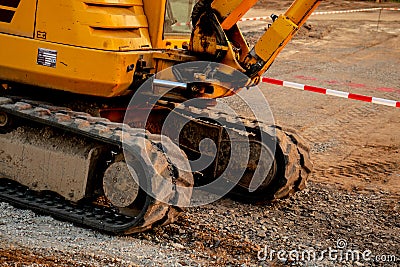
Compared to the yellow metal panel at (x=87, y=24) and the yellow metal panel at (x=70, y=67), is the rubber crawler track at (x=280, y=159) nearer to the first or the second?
the yellow metal panel at (x=70, y=67)

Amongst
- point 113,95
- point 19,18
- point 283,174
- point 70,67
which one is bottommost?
point 283,174

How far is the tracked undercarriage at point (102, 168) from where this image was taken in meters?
5.66

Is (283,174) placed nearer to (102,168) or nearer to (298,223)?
(298,223)

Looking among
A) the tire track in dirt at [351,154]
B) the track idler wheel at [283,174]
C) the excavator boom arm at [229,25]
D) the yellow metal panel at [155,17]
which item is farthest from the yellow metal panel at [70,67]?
the tire track in dirt at [351,154]

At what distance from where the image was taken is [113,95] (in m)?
6.19

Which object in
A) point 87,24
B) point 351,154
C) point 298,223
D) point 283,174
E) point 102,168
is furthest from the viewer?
point 351,154

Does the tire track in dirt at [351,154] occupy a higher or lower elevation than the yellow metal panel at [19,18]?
lower

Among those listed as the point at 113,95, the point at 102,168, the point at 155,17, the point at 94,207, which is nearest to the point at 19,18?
the point at 113,95

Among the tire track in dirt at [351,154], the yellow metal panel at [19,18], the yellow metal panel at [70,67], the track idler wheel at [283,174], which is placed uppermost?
the yellow metal panel at [19,18]

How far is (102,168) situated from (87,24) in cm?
121

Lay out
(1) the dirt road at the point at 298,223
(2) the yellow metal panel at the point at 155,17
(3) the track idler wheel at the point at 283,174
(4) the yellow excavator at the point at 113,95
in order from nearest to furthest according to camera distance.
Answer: (1) the dirt road at the point at 298,223 < (4) the yellow excavator at the point at 113,95 < (2) the yellow metal panel at the point at 155,17 < (3) the track idler wheel at the point at 283,174

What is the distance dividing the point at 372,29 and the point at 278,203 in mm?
15821

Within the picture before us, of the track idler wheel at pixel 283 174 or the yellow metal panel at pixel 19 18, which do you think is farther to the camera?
the track idler wheel at pixel 283 174

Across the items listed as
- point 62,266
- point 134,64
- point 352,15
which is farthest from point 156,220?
point 352,15
